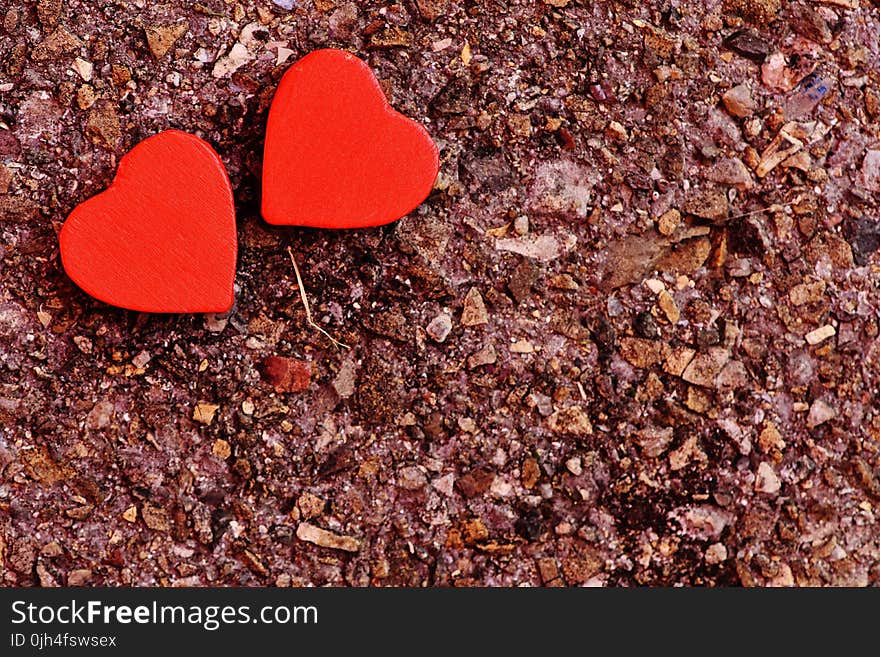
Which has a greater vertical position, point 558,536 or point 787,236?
point 787,236

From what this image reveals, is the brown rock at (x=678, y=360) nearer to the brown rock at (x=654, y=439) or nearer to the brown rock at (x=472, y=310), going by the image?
the brown rock at (x=654, y=439)

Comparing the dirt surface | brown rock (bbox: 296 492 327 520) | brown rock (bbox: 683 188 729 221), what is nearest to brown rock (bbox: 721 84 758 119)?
the dirt surface

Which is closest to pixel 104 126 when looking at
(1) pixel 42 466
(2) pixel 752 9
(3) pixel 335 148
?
(3) pixel 335 148

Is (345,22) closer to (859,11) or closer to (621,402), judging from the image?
(621,402)

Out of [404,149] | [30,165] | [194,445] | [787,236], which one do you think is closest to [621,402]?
[787,236]

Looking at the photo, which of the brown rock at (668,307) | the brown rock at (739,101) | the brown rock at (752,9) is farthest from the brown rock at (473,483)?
the brown rock at (752,9)
